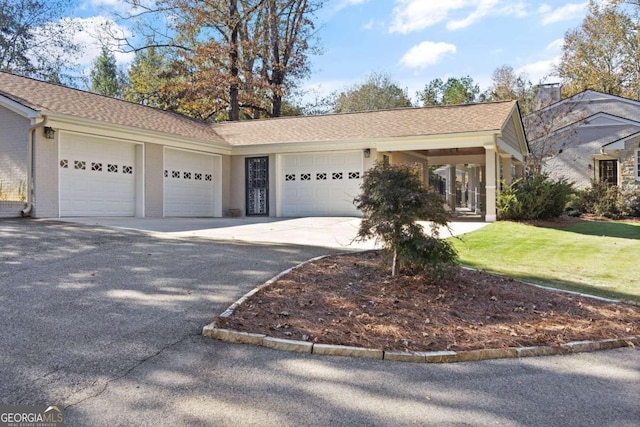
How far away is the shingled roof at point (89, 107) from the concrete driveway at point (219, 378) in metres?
9.12

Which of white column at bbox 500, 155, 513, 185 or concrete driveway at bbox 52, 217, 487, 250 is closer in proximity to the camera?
concrete driveway at bbox 52, 217, 487, 250

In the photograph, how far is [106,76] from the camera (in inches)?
1403

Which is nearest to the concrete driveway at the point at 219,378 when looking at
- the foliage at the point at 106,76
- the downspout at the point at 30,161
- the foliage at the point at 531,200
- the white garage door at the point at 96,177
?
the downspout at the point at 30,161

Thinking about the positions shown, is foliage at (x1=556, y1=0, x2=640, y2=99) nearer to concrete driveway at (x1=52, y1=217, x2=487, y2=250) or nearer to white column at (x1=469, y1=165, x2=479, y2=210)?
white column at (x1=469, y1=165, x2=479, y2=210)

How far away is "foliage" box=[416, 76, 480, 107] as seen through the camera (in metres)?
47.3

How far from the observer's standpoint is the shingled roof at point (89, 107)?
1280 centimetres

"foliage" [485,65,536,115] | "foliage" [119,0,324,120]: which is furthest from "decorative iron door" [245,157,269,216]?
"foliage" [485,65,536,115]

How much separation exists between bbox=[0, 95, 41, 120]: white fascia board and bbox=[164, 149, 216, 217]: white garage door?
461cm

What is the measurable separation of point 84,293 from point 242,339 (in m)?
2.23

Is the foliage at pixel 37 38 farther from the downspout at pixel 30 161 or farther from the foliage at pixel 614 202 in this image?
the foliage at pixel 614 202

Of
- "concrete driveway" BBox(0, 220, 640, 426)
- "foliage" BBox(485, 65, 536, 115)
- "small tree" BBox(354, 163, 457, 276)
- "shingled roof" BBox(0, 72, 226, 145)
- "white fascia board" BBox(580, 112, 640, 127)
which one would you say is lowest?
"concrete driveway" BBox(0, 220, 640, 426)

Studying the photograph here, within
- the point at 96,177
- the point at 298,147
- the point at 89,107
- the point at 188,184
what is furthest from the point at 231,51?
the point at 96,177

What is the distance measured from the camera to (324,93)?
36250mm

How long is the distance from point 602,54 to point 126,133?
33.1 meters
